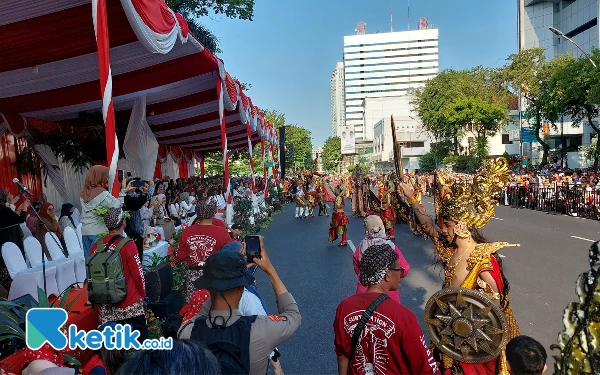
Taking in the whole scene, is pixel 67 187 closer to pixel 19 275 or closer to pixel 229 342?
pixel 19 275

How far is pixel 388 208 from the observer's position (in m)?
12.5

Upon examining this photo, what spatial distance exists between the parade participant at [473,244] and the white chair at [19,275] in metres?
4.60

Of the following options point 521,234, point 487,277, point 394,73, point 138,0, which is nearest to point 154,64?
point 138,0

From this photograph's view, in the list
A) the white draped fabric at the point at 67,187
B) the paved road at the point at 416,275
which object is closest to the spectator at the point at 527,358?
the paved road at the point at 416,275

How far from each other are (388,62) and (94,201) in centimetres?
15366

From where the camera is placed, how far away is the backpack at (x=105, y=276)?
3.22m

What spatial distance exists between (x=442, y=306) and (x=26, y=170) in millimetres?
10061

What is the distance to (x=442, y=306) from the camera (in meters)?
2.76

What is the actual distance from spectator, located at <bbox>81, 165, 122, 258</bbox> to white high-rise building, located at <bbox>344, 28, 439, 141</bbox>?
14113 cm

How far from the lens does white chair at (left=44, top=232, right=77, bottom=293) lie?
5.83 meters

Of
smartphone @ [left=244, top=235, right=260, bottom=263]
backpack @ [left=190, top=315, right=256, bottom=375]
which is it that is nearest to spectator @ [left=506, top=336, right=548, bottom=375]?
backpack @ [left=190, top=315, right=256, bottom=375]

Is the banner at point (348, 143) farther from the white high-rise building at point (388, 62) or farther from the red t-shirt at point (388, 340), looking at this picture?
the red t-shirt at point (388, 340)

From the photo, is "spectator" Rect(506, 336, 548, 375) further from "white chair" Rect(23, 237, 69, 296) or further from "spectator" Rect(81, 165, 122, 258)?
"white chair" Rect(23, 237, 69, 296)

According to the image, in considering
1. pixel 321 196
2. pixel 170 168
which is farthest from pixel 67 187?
Answer: pixel 321 196
